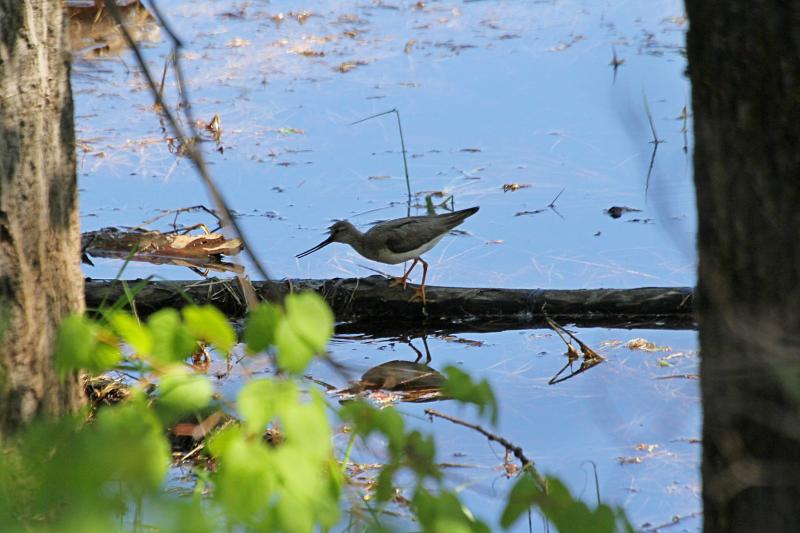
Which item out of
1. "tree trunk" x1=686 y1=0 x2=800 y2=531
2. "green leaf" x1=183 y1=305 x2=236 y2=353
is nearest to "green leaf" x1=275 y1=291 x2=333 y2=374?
"green leaf" x1=183 y1=305 x2=236 y2=353

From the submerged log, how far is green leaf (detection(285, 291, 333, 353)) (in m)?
4.15

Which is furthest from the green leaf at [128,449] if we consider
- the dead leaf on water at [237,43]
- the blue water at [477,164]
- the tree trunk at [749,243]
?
the dead leaf on water at [237,43]

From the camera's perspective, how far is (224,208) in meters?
1.58

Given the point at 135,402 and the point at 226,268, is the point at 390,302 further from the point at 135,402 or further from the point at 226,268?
the point at 135,402

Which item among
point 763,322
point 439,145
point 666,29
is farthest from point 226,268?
point 666,29

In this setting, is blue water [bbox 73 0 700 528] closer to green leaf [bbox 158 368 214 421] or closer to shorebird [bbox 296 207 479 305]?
shorebird [bbox 296 207 479 305]

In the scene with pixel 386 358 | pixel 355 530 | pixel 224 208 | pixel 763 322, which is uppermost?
pixel 224 208

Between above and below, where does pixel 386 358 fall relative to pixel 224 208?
below

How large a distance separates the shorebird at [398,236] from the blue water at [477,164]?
Result: 0.72 ft

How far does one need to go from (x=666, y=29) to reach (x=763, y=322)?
9206 millimetres

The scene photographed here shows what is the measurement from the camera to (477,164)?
8133 millimetres

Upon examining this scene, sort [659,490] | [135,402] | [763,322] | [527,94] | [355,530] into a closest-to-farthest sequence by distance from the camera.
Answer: [135,402] → [763,322] → [355,530] → [659,490] → [527,94]

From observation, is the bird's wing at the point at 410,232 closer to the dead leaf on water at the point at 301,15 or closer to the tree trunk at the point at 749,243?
the tree trunk at the point at 749,243

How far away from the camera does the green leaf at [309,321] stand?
5.73ft
